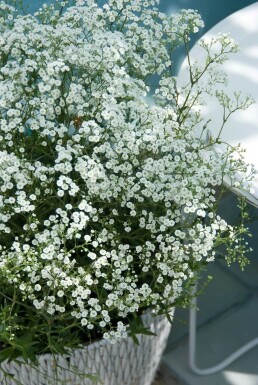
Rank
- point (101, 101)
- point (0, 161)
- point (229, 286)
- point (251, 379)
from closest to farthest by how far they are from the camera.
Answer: point (0, 161) → point (101, 101) → point (251, 379) → point (229, 286)

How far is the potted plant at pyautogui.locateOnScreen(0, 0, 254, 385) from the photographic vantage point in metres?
1.12

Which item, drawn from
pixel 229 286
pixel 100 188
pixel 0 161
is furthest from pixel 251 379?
pixel 0 161

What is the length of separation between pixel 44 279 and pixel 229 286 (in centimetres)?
93

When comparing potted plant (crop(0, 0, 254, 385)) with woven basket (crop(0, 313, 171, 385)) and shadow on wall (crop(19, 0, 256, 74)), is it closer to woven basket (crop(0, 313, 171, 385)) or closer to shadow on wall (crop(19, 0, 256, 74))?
woven basket (crop(0, 313, 171, 385))

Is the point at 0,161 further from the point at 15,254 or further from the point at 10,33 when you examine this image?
the point at 10,33

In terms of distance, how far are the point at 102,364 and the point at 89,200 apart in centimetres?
33

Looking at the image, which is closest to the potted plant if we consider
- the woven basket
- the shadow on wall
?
the woven basket

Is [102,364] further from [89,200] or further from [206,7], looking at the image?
[206,7]

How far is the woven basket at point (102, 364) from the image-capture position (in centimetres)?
126

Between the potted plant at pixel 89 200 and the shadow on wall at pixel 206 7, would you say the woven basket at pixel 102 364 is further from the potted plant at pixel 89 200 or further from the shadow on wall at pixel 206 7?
the shadow on wall at pixel 206 7

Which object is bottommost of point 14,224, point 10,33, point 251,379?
point 251,379

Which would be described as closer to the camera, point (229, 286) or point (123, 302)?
point (123, 302)

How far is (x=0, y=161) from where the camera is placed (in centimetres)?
110

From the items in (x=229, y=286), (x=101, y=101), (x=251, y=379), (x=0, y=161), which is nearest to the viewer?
(x=0, y=161)
